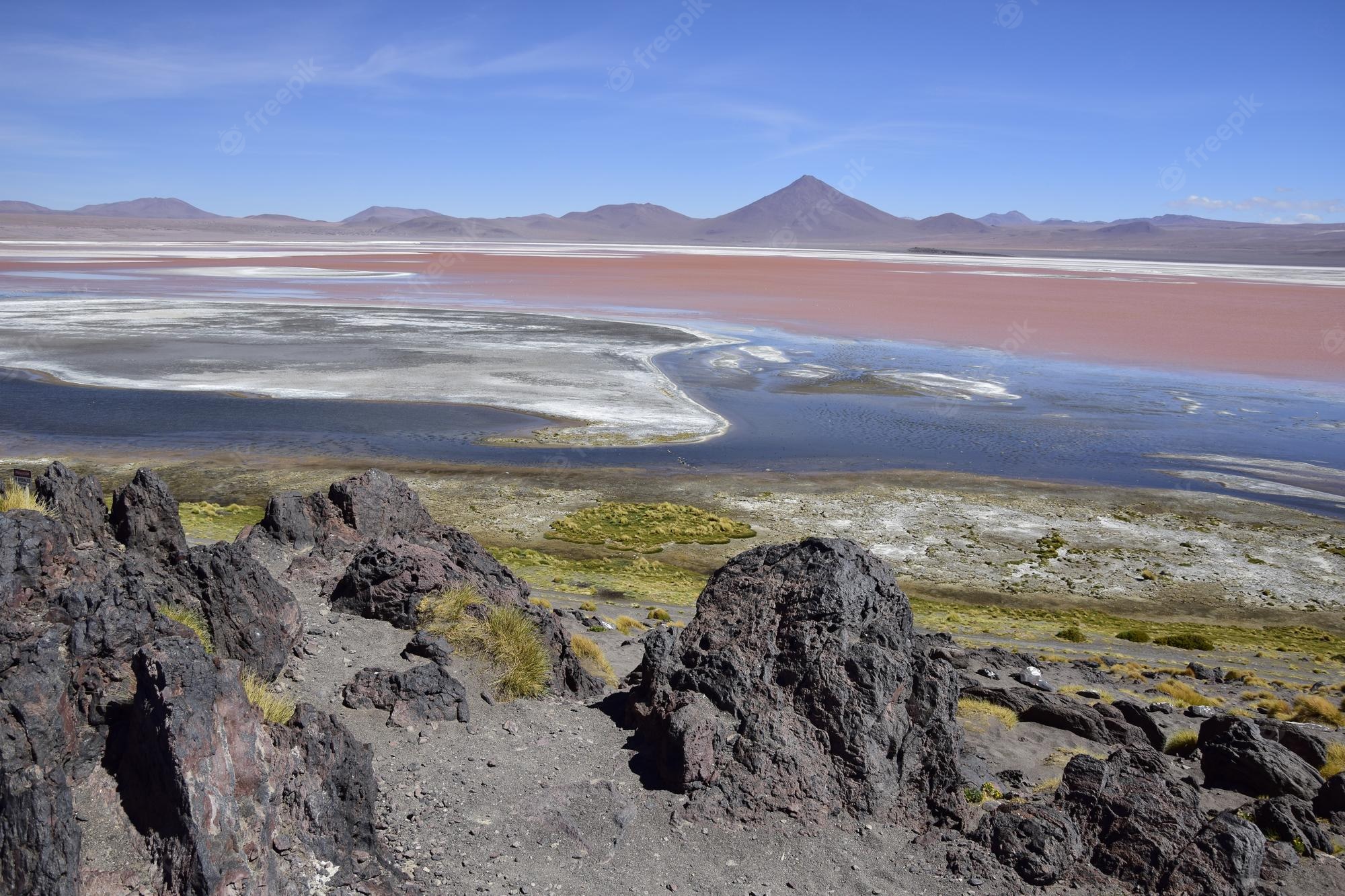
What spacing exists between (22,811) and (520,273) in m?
94.8

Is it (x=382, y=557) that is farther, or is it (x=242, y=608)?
(x=382, y=557)

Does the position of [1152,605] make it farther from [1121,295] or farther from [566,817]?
[1121,295]

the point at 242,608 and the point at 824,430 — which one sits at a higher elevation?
the point at 242,608

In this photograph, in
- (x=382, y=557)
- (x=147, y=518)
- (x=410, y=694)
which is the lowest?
(x=410, y=694)

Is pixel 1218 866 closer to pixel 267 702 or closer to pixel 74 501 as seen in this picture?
pixel 267 702

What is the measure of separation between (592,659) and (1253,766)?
6423 millimetres

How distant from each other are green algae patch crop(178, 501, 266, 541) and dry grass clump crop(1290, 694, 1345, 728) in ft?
49.7

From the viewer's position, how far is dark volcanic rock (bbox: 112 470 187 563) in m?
9.77

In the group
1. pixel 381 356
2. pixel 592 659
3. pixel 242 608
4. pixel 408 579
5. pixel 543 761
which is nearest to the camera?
pixel 543 761

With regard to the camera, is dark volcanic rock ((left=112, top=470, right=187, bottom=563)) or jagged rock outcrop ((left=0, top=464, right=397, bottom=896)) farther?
dark volcanic rock ((left=112, top=470, right=187, bottom=563))

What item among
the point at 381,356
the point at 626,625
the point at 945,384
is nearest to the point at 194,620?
the point at 626,625

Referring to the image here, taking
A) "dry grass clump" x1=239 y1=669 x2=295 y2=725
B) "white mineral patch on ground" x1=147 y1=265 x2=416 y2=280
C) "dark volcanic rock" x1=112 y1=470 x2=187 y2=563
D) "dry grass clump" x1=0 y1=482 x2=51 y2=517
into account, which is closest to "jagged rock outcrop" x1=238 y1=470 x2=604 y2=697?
"dark volcanic rock" x1=112 y1=470 x2=187 y2=563

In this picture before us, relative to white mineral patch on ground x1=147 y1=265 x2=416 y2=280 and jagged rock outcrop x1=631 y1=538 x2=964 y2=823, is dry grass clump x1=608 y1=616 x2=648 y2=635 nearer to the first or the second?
jagged rock outcrop x1=631 y1=538 x2=964 y2=823

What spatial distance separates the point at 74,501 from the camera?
971 centimetres
